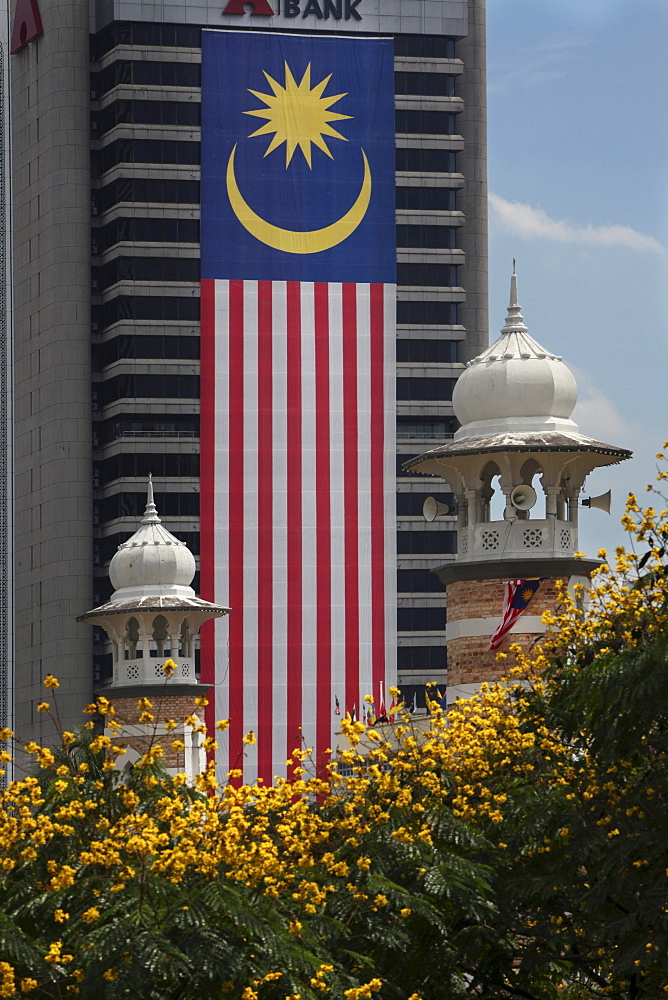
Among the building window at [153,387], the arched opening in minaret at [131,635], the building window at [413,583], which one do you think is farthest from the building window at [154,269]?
the arched opening in minaret at [131,635]

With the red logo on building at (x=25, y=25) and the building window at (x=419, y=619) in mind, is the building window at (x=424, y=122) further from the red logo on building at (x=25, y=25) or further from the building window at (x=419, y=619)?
the building window at (x=419, y=619)

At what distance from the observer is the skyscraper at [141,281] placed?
111000 mm

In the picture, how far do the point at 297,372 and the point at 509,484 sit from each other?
224ft

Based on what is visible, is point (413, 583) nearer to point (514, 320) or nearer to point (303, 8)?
point (303, 8)

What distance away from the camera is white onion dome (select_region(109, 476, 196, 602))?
59.3 metres

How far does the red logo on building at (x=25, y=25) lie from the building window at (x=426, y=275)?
2277 cm

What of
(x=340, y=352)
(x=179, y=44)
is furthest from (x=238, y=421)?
(x=179, y=44)

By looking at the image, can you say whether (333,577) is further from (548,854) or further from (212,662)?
(548,854)

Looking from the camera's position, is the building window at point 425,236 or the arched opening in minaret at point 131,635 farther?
the building window at point 425,236

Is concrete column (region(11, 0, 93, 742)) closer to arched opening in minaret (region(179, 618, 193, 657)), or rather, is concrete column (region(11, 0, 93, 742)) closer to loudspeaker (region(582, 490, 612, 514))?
arched opening in minaret (region(179, 618, 193, 657))

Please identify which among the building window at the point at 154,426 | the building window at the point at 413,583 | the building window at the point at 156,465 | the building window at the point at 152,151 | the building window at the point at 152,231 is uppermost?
the building window at the point at 152,151

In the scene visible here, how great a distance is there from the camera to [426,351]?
114 meters

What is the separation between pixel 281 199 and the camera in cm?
10750

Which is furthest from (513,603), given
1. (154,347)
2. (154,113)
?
(154,113)
